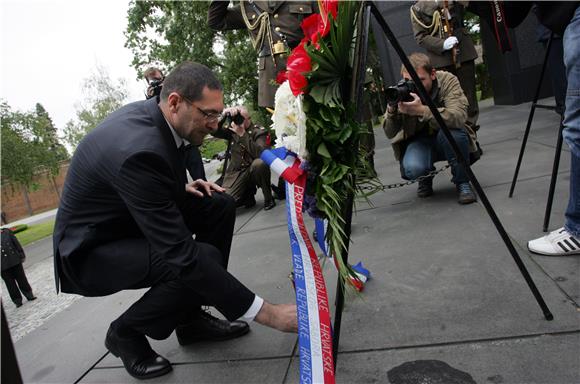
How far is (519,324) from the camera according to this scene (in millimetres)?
1788

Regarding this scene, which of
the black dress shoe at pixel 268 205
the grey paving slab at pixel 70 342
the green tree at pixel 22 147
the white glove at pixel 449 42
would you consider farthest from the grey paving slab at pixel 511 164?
the green tree at pixel 22 147

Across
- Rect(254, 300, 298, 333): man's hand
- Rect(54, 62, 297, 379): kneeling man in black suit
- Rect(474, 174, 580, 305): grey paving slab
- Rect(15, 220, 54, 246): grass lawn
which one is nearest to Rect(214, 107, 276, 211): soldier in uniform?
Rect(474, 174, 580, 305): grey paving slab

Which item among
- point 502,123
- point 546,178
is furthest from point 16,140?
point 546,178

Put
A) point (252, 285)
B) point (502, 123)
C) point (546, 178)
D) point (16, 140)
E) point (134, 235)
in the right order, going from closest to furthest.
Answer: point (134, 235)
point (252, 285)
point (546, 178)
point (502, 123)
point (16, 140)

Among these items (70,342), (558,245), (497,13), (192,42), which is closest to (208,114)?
(497,13)

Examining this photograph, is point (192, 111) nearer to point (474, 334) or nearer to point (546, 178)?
point (474, 334)

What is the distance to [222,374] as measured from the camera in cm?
198

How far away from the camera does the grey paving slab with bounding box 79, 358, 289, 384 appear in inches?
74.2

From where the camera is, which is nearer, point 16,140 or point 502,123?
point 502,123

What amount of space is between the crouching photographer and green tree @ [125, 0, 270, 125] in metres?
7.88

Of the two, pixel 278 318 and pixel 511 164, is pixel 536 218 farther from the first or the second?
pixel 278 318

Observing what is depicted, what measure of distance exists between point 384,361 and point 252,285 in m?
1.32

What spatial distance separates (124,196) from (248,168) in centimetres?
354

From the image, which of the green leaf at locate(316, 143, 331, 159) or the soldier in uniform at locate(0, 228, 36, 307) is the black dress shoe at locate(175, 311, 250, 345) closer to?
the green leaf at locate(316, 143, 331, 159)
